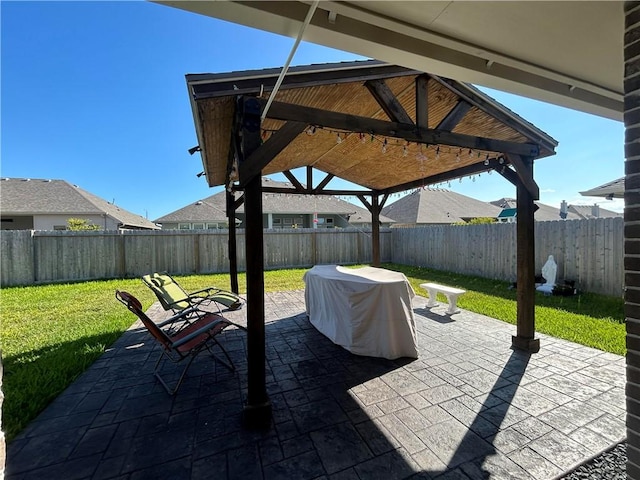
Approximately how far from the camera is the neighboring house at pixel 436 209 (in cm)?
2055

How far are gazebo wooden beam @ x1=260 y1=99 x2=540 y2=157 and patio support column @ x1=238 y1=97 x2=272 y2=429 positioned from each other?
24 cm

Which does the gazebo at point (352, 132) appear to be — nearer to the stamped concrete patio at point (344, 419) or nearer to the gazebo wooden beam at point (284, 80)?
the gazebo wooden beam at point (284, 80)

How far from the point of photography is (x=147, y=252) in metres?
9.86

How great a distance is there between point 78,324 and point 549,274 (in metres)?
9.70

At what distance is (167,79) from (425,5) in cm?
617

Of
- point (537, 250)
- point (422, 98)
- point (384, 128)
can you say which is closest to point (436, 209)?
point (537, 250)

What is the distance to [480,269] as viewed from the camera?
8883 millimetres

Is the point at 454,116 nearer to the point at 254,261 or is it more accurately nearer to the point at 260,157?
the point at 260,157

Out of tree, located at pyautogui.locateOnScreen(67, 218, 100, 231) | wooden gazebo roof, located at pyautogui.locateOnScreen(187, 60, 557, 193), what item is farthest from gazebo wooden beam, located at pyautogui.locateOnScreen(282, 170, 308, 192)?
tree, located at pyautogui.locateOnScreen(67, 218, 100, 231)

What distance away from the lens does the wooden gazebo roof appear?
2.66 m

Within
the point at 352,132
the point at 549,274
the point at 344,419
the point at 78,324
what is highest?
the point at 352,132

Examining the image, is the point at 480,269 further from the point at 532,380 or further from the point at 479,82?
the point at 479,82

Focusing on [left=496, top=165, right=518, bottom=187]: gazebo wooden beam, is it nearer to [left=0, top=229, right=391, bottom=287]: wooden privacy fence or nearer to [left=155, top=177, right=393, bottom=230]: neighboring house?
[left=0, top=229, right=391, bottom=287]: wooden privacy fence

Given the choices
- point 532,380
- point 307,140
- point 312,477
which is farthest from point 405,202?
point 312,477
